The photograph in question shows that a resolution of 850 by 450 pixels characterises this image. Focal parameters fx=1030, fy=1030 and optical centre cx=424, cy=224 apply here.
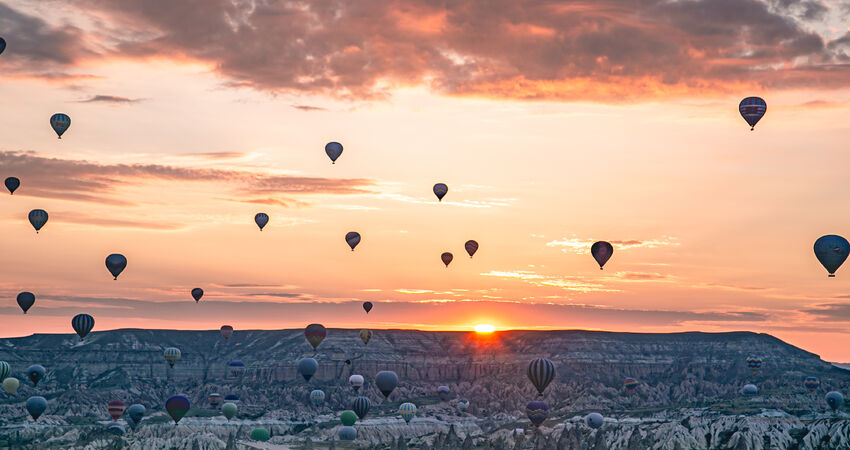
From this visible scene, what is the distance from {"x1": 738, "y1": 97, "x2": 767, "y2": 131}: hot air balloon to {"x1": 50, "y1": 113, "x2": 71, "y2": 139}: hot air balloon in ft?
317

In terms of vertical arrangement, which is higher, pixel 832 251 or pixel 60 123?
pixel 60 123

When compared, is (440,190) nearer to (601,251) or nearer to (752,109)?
(601,251)

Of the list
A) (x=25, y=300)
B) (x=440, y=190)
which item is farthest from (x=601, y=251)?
(x=25, y=300)

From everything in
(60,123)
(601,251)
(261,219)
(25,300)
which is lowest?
(25,300)

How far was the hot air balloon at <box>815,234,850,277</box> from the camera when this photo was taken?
13750 cm

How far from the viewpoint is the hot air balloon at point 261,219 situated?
593 feet

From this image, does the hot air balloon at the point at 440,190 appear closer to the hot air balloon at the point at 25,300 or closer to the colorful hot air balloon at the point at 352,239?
the colorful hot air balloon at the point at 352,239

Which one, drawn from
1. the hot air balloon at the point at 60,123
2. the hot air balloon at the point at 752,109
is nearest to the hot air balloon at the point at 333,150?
the hot air balloon at the point at 60,123

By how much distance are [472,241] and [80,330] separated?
77.6 metres

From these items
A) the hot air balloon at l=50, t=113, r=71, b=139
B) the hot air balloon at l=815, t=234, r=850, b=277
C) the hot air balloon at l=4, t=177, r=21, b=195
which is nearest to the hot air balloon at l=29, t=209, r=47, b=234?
the hot air balloon at l=4, t=177, r=21, b=195

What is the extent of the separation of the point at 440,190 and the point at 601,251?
32051 mm

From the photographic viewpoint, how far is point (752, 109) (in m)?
137

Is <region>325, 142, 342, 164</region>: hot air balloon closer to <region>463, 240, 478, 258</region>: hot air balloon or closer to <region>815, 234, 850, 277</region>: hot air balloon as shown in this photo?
<region>463, 240, 478, 258</region>: hot air balloon

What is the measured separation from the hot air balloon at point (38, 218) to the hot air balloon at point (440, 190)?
65158 millimetres
